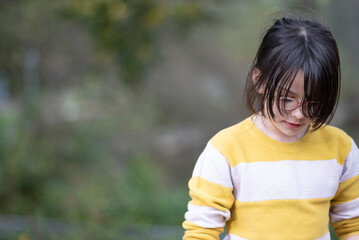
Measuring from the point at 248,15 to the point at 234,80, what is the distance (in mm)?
1400

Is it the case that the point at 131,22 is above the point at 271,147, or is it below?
above

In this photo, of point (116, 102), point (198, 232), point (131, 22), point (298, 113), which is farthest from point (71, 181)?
point (298, 113)

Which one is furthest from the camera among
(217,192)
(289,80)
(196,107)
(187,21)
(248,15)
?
(196,107)

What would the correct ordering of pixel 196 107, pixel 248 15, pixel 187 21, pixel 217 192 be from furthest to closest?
pixel 196 107 < pixel 248 15 < pixel 187 21 < pixel 217 192

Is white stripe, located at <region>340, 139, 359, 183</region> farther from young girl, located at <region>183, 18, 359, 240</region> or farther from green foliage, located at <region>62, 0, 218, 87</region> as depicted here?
green foliage, located at <region>62, 0, 218, 87</region>

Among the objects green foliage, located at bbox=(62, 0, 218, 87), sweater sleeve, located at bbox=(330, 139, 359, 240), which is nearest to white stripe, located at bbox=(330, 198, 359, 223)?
sweater sleeve, located at bbox=(330, 139, 359, 240)

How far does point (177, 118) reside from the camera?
763cm

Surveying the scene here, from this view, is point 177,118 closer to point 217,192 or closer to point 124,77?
point 124,77

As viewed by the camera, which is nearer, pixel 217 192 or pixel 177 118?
pixel 217 192

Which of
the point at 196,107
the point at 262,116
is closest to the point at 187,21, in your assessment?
the point at 196,107

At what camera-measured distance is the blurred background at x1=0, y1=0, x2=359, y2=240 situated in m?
4.53

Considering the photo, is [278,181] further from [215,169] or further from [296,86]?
[296,86]

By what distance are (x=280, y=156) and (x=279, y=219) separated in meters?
0.19

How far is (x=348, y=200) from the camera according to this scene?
5.08ft
